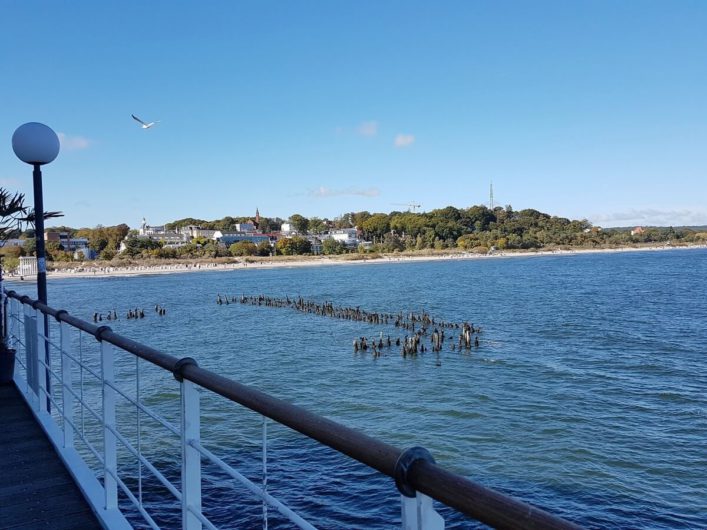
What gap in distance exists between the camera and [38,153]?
6.01 meters

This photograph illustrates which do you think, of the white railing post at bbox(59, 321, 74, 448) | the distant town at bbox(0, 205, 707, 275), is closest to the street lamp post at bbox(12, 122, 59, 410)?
the white railing post at bbox(59, 321, 74, 448)

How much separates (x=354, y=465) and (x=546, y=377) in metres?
9.30

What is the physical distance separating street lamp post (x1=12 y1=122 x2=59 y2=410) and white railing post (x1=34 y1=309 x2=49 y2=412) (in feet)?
1.71

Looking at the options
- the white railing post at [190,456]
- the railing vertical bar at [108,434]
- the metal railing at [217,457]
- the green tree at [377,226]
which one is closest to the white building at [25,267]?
the green tree at [377,226]

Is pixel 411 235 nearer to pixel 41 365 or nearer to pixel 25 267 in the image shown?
pixel 25 267

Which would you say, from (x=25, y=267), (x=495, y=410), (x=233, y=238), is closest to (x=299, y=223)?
(x=233, y=238)

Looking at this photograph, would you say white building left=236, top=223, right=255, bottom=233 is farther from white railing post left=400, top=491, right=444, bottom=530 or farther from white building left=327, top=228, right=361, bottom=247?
white railing post left=400, top=491, right=444, bottom=530

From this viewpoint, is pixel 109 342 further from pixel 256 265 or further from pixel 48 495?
pixel 256 265

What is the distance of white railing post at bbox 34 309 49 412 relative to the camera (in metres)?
5.25

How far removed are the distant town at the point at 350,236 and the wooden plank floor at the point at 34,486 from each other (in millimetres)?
105077

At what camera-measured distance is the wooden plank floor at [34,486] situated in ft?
11.3

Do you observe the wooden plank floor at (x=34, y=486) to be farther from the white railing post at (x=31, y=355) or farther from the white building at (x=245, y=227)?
the white building at (x=245, y=227)

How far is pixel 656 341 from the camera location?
976 inches

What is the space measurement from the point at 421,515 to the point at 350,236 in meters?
162
